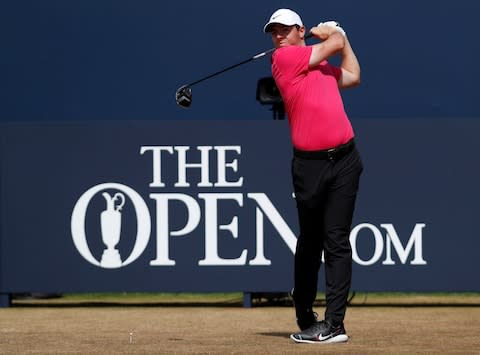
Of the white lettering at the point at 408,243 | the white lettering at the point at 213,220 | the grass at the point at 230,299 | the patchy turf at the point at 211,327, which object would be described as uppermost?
the white lettering at the point at 213,220

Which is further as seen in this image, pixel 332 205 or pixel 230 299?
pixel 230 299

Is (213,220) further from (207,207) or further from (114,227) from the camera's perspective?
(114,227)

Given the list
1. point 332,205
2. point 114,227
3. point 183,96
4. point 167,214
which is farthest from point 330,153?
point 114,227

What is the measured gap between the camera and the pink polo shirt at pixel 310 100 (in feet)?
21.1

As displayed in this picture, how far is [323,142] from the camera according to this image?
6445 mm

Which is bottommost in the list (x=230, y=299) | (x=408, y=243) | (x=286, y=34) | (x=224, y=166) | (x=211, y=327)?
(x=230, y=299)

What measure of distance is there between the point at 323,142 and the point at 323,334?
3.08 feet

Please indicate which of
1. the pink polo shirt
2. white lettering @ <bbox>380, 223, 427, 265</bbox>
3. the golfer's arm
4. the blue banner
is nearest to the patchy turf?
the blue banner

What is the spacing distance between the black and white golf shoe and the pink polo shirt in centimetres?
88

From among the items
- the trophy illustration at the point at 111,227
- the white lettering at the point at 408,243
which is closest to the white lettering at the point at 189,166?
the trophy illustration at the point at 111,227

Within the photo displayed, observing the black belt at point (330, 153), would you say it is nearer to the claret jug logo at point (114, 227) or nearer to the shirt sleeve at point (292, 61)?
the shirt sleeve at point (292, 61)

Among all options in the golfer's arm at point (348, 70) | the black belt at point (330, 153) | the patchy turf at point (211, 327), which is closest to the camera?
the patchy turf at point (211, 327)

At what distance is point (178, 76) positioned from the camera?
11.4 m

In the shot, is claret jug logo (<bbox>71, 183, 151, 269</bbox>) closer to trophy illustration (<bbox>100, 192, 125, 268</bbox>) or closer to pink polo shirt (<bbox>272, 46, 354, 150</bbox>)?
trophy illustration (<bbox>100, 192, 125, 268</bbox>)
